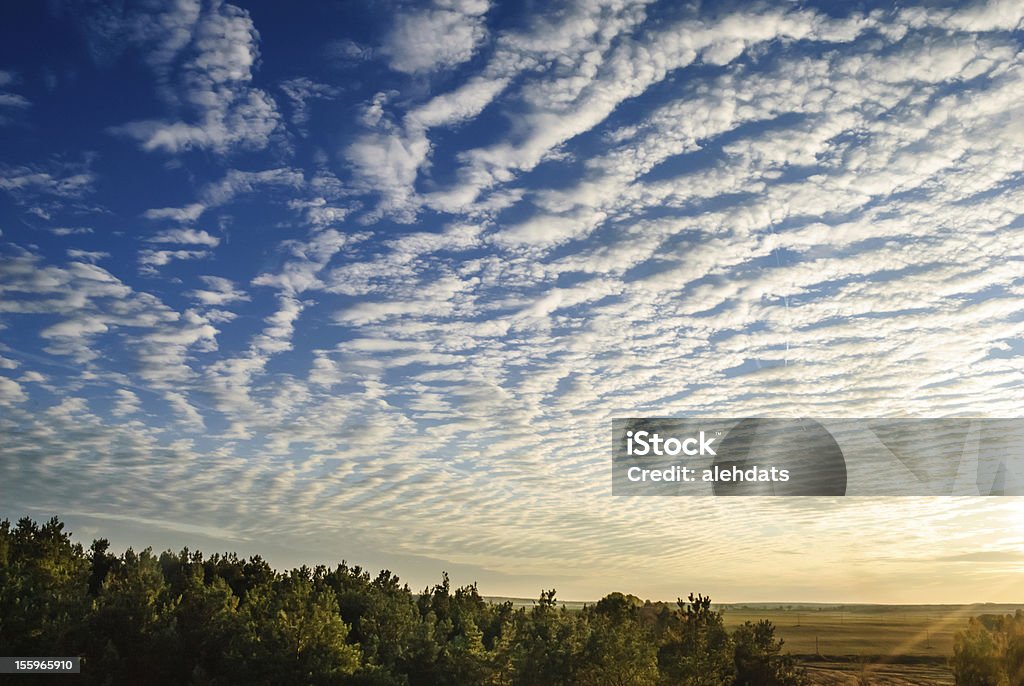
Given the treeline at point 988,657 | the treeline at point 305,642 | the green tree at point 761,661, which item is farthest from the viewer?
the green tree at point 761,661

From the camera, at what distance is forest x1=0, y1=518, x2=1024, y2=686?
145 feet

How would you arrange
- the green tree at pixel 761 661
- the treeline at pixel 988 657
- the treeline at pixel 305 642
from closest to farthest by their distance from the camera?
the treeline at pixel 305 642 < the treeline at pixel 988 657 < the green tree at pixel 761 661

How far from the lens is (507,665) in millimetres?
48094

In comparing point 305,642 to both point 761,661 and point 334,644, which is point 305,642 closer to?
point 334,644

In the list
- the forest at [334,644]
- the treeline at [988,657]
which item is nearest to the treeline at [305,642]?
the forest at [334,644]

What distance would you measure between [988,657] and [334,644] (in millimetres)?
46446

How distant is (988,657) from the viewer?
56.8 metres

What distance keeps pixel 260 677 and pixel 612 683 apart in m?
19.6

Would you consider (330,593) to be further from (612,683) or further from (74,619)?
(612,683)

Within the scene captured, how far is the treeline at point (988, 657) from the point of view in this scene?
56.2m

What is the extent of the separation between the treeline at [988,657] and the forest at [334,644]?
77mm

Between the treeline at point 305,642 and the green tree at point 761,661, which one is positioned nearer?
the treeline at point 305,642

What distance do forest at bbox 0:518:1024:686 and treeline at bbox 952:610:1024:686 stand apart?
8 centimetres

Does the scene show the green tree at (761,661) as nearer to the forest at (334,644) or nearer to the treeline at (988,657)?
the forest at (334,644)
